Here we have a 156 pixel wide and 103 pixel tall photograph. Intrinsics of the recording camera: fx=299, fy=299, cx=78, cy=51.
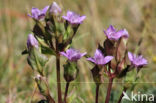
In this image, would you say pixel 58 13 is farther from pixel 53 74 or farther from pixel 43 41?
pixel 53 74

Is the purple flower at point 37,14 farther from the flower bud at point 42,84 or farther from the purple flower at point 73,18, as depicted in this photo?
the flower bud at point 42,84

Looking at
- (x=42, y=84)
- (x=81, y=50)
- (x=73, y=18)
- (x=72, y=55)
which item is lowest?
(x=81, y=50)

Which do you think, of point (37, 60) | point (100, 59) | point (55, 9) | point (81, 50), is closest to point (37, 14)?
point (55, 9)

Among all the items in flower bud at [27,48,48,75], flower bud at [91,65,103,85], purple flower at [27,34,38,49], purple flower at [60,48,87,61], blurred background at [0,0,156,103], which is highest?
purple flower at [27,34,38,49]

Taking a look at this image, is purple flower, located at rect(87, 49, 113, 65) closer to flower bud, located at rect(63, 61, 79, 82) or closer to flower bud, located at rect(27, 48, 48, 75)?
flower bud, located at rect(63, 61, 79, 82)

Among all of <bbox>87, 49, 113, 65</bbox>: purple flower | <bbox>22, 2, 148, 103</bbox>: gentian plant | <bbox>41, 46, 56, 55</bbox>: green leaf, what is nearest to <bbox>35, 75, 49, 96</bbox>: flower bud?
<bbox>22, 2, 148, 103</bbox>: gentian plant

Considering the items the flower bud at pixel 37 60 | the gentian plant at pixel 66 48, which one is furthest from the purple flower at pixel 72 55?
the flower bud at pixel 37 60

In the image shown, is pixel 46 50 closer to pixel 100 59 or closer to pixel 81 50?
pixel 100 59
